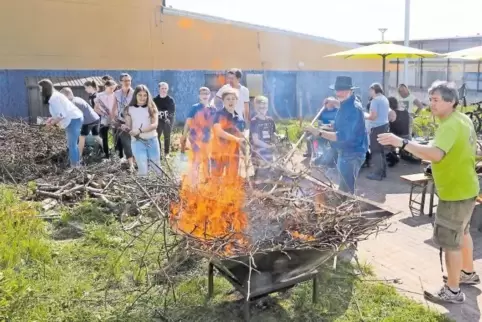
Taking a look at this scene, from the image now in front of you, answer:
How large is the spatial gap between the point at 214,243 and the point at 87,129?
6.19 m

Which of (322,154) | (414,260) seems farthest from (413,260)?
(322,154)

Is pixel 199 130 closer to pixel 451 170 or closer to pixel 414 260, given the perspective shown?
pixel 414 260

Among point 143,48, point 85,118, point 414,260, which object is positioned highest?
point 143,48

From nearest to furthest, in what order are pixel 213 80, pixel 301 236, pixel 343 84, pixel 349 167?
pixel 301 236, pixel 343 84, pixel 349 167, pixel 213 80

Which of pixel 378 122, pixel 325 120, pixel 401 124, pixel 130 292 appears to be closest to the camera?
pixel 130 292

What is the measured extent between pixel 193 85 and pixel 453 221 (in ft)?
46.1

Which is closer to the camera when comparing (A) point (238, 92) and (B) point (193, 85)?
(A) point (238, 92)

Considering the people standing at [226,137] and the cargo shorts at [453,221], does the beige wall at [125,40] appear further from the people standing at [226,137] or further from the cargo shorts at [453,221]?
the cargo shorts at [453,221]

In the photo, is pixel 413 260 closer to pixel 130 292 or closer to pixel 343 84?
pixel 343 84

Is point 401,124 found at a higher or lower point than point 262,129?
lower

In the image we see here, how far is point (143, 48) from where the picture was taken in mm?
15945

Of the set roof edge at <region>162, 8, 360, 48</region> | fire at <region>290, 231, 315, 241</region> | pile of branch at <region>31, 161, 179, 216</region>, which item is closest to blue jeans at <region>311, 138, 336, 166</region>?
fire at <region>290, 231, 315, 241</region>

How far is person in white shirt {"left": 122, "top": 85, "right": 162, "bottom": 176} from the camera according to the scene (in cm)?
659

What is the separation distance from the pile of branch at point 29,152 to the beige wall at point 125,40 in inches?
236
